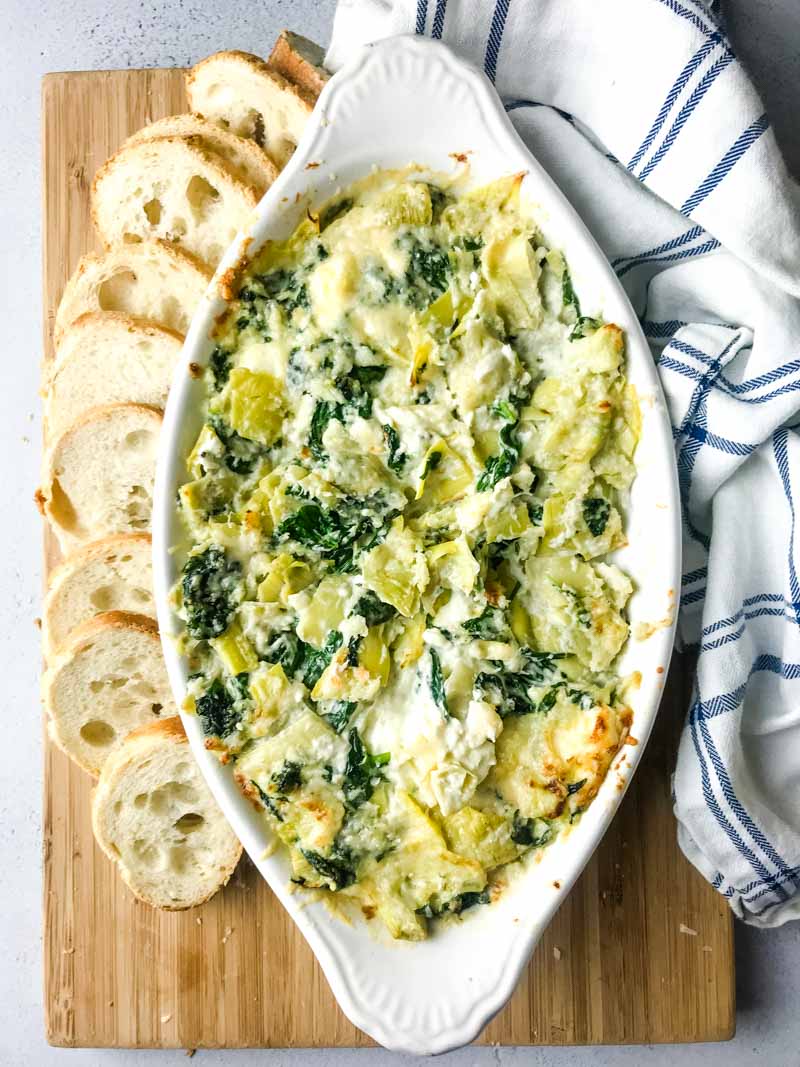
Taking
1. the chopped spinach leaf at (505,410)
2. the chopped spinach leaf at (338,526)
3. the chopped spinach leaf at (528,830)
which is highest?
the chopped spinach leaf at (505,410)

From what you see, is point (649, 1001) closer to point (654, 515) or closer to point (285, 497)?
point (654, 515)

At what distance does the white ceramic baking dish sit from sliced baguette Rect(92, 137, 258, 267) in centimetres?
43

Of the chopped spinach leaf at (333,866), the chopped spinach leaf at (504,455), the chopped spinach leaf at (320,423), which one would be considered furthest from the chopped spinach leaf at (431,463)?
the chopped spinach leaf at (333,866)

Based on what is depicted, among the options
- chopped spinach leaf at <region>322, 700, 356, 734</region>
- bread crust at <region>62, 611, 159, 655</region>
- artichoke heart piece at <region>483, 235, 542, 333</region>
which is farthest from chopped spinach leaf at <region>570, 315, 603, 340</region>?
bread crust at <region>62, 611, 159, 655</region>

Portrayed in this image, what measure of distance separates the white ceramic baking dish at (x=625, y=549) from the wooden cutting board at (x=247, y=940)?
1.91 ft

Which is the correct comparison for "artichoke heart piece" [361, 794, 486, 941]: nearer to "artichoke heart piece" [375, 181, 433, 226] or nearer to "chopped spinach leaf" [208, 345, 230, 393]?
"chopped spinach leaf" [208, 345, 230, 393]

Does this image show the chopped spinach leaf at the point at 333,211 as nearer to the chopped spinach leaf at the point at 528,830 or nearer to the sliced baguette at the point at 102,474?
the sliced baguette at the point at 102,474

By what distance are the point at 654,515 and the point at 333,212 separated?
125 cm

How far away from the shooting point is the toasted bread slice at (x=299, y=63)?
3.29 m

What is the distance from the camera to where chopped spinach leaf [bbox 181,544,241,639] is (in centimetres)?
296

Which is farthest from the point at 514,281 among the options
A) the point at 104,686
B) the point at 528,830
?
the point at 104,686

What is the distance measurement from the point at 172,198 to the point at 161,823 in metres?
1.99

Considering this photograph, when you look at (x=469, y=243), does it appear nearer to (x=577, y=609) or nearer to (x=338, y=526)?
(x=338, y=526)

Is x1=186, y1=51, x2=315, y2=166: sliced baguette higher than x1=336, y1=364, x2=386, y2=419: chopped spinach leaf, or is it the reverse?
x1=186, y1=51, x2=315, y2=166: sliced baguette
